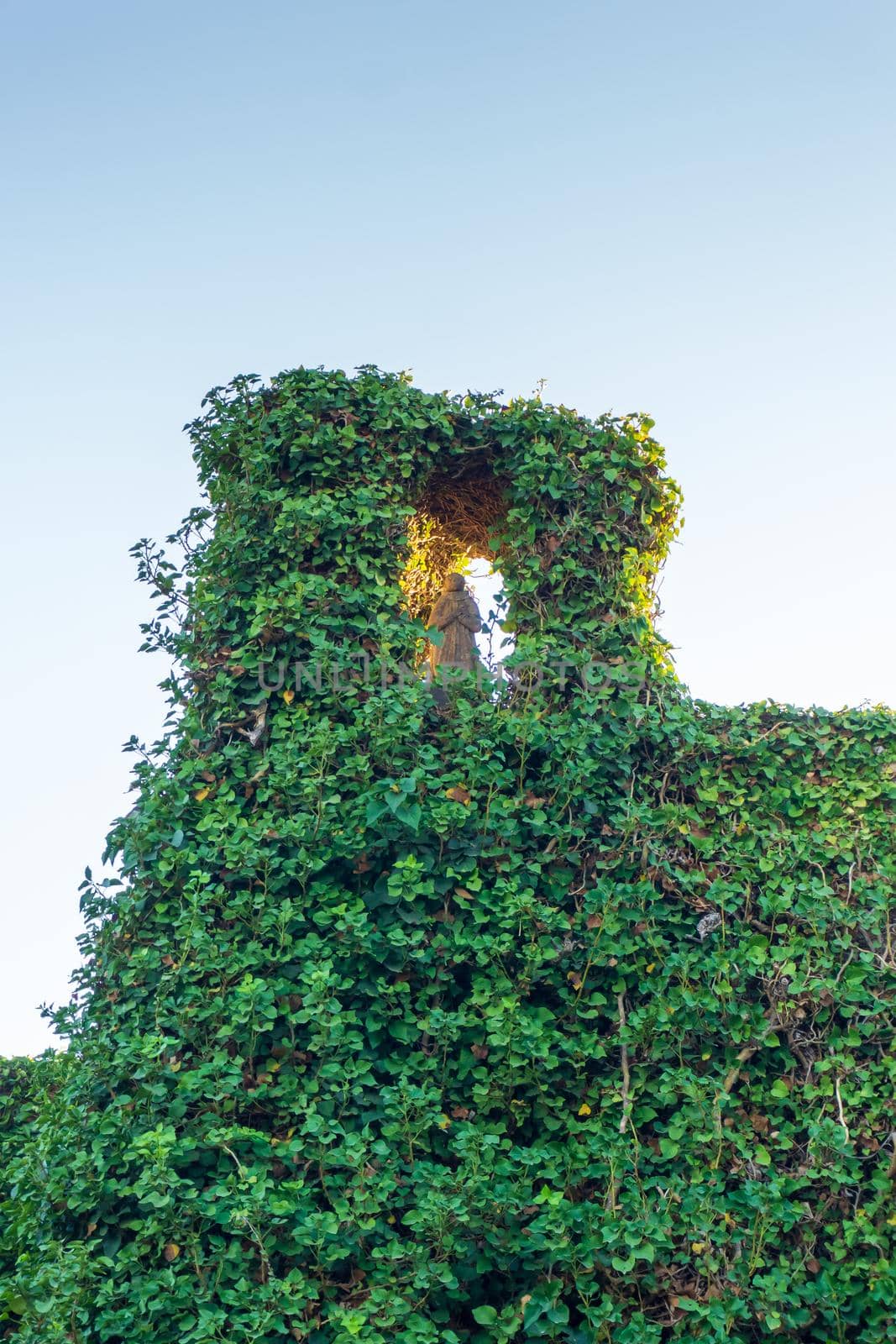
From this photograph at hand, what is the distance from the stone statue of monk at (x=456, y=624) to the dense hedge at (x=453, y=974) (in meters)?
0.64

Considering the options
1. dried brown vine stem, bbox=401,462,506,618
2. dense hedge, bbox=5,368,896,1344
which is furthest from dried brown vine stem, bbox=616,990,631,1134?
dried brown vine stem, bbox=401,462,506,618

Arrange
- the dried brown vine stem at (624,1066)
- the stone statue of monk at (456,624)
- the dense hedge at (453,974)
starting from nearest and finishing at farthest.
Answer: the dense hedge at (453,974), the dried brown vine stem at (624,1066), the stone statue of monk at (456,624)

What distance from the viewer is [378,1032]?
5.48m

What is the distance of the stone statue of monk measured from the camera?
24.1 feet

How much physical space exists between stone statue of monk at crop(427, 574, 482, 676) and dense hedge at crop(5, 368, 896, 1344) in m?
0.64

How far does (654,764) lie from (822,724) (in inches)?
36.0

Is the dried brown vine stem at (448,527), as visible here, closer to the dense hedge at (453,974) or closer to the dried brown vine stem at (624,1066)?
the dense hedge at (453,974)

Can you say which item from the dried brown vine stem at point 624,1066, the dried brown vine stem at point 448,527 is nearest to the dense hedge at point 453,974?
the dried brown vine stem at point 624,1066

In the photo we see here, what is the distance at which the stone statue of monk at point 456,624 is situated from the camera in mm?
7352

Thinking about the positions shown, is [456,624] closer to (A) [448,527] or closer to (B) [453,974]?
(A) [448,527]

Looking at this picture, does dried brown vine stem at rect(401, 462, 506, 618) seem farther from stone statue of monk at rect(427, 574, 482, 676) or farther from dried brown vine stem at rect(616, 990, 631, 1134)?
dried brown vine stem at rect(616, 990, 631, 1134)

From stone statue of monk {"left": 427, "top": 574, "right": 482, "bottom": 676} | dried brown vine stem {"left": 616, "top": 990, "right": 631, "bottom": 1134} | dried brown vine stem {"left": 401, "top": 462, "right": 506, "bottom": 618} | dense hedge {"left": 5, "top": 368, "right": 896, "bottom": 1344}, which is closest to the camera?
dense hedge {"left": 5, "top": 368, "right": 896, "bottom": 1344}

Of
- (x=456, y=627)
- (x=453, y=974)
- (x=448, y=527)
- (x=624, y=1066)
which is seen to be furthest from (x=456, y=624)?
(x=624, y=1066)

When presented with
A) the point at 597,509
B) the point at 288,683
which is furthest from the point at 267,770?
the point at 597,509
